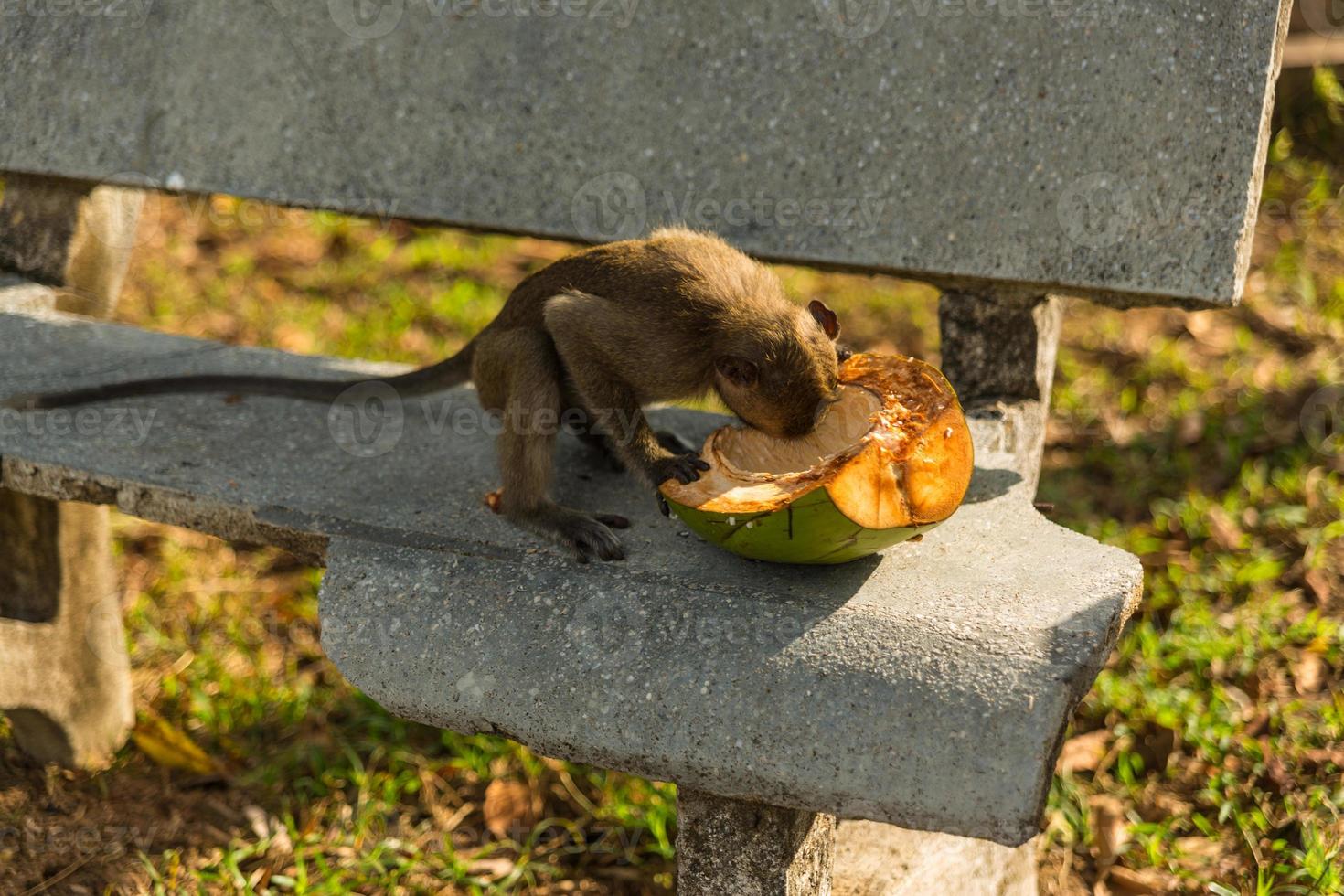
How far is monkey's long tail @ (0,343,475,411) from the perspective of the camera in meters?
3.53

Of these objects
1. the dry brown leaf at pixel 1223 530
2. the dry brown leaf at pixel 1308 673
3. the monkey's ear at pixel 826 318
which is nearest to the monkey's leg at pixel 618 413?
the monkey's ear at pixel 826 318

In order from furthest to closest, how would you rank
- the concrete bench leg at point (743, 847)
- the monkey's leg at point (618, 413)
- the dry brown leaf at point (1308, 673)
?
the dry brown leaf at point (1308, 673) → the monkey's leg at point (618, 413) → the concrete bench leg at point (743, 847)

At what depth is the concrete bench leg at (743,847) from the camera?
2535 mm

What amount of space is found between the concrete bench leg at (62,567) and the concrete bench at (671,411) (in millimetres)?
12

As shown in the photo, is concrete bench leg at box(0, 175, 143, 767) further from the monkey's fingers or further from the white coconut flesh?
the white coconut flesh

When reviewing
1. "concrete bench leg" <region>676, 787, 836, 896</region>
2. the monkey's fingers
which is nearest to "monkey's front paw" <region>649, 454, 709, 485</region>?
the monkey's fingers

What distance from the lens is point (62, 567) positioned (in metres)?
3.90

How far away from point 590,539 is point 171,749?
6.42 ft

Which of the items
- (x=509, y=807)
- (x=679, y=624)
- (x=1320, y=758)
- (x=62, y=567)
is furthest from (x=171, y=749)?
(x=1320, y=758)

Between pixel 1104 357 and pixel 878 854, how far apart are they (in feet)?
10.5

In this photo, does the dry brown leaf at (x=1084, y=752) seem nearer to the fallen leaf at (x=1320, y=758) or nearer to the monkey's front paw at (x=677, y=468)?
the fallen leaf at (x=1320, y=758)

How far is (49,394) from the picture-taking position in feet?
11.6

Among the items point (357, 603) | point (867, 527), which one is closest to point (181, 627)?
point (357, 603)

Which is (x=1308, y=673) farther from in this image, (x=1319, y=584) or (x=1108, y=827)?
(x=1108, y=827)
